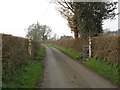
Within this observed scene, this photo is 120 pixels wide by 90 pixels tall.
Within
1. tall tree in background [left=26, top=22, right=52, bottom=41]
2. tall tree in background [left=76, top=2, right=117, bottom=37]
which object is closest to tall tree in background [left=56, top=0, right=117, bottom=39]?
tall tree in background [left=76, top=2, right=117, bottom=37]

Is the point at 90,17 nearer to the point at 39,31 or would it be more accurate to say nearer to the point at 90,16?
the point at 90,16

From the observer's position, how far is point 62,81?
15.5 meters

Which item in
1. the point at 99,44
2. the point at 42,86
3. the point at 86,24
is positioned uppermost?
the point at 86,24

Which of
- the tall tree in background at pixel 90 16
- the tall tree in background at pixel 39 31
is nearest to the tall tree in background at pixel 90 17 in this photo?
the tall tree in background at pixel 90 16

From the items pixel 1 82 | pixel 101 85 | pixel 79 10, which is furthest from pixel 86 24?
pixel 1 82

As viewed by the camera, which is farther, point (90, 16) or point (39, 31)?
point (39, 31)

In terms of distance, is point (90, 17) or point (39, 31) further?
point (39, 31)

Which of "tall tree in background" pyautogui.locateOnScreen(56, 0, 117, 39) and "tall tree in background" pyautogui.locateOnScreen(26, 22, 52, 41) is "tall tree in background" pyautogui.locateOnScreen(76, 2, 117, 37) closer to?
"tall tree in background" pyautogui.locateOnScreen(56, 0, 117, 39)

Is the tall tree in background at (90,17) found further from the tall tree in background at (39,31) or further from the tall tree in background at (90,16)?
the tall tree in background at (39,31)

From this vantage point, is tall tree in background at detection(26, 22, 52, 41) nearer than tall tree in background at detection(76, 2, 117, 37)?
No

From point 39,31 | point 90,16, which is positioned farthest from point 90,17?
point 39,31

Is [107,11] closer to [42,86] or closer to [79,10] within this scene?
[79,10]

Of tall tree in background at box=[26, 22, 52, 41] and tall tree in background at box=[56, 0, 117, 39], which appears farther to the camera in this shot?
tall tree in background at box=[26, 22, 52, 41]

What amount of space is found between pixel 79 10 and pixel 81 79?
686 inches
